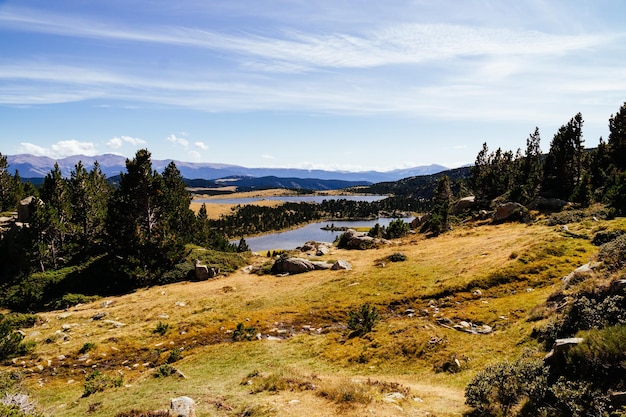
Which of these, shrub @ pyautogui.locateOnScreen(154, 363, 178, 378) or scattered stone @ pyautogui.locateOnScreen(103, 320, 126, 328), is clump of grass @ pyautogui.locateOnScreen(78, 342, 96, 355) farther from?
shrub @ pyautogui.locateOnScreen(154, 363, 178, 378)

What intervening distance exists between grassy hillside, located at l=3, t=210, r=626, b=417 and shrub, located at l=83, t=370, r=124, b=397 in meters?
0.17

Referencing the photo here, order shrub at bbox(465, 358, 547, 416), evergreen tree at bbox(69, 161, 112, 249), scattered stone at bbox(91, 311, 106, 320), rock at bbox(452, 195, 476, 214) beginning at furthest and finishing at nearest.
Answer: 1. rock at bbox(452, 195, 476, 214)
2. evergreen tree at bbox(69, 161, 112, 249)
3. scattered stone at bbox(91, 311, 106, 320)
4. shrub at bbox(465, 358, 547, 416)

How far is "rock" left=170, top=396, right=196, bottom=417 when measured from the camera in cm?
1252

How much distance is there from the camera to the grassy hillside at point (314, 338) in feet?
50.4

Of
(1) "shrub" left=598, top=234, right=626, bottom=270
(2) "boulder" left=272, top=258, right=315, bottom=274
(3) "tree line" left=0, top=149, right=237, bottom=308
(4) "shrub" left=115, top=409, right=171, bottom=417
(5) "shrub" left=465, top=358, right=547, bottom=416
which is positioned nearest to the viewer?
(5) "shrub" left=465, top=358, right=547, bottom=416

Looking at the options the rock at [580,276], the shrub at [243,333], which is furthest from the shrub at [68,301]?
the rock at [580,276]

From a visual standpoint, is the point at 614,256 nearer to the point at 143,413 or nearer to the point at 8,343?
the point at 143,413

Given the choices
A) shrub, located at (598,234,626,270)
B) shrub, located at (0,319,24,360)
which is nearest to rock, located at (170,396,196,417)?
shrub, located at (0,319,24,360)

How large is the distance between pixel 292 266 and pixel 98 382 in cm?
3034

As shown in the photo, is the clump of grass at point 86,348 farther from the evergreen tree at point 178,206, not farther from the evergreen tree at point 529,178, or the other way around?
the evergreen tree at point 529,178

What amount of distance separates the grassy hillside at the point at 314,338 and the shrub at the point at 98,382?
0.56 feet

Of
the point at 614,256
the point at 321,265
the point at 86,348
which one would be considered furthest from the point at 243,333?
the point at 614,256

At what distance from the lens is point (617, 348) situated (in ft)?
36.3

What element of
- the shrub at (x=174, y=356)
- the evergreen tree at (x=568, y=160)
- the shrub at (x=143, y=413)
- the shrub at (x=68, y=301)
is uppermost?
the evergreen tree at (x=568, y=160)
